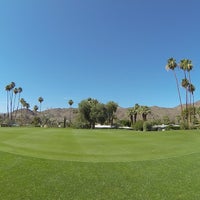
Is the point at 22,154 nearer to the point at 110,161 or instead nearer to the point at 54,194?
the point at 110,161

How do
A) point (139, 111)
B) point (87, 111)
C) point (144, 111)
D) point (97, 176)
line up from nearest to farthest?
point (97, 176), point (87, 111), point (144, 111), point (139, 111)

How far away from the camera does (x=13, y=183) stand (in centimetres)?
888

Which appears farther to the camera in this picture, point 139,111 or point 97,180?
point 139,111

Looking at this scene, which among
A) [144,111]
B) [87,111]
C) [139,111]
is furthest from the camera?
[139,111]

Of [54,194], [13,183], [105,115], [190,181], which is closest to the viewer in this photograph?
[54,194]

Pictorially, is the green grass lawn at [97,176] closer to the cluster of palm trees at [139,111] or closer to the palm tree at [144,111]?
the cluster of palm trees at [139,111]

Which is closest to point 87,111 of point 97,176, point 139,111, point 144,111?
point 139,111

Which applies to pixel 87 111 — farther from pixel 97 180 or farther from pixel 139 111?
pixel 97 180

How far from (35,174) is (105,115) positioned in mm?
81694

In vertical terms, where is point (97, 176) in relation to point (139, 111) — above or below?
below

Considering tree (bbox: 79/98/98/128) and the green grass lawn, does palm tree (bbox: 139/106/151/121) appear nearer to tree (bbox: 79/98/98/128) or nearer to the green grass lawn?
tree (bbox: 79/98/98/128)

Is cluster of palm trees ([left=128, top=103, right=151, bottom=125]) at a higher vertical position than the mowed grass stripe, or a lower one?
higher

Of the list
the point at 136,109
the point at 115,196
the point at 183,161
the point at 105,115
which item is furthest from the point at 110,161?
the point at 136,109

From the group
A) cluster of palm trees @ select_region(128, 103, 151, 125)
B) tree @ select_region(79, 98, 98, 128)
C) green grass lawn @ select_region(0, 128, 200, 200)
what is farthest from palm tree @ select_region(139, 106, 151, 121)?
green grass lawn @ select_region(0, 128, 200, 200)
